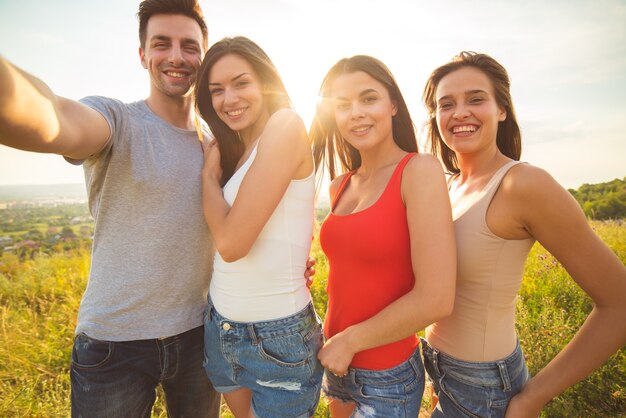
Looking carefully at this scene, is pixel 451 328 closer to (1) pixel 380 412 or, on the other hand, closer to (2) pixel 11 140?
(1) pixel 380 412

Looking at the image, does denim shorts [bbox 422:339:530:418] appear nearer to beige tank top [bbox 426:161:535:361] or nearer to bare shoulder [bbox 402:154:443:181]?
beige tank top [bbox 426:161:535:361]

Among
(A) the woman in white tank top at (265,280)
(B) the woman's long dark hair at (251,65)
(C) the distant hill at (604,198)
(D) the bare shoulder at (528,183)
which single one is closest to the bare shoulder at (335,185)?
(A) the woman in white tank top at (265,280)

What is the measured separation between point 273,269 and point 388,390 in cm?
77

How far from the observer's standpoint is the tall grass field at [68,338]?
292 centimetres

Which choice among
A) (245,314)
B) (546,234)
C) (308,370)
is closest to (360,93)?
(546,234)

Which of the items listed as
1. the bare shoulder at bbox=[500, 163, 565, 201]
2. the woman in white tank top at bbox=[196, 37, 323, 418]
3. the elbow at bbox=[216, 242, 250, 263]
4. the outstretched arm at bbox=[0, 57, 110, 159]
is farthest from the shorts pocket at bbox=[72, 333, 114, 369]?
the bare shoulder at bbox=[500, 163, 565, 201]

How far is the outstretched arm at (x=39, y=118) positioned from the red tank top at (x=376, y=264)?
121cm

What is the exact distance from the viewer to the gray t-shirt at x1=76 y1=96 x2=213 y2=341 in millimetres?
1738

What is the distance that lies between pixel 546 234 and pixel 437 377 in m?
0.91

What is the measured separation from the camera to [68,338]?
3.84 metres

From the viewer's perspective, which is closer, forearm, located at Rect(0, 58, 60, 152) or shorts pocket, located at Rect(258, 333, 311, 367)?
forearm, located at Rect(0, 58, 60, 152)

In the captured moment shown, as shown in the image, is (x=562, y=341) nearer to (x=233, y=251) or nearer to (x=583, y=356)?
(x=583, y=356)

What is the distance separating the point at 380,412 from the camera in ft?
5.08

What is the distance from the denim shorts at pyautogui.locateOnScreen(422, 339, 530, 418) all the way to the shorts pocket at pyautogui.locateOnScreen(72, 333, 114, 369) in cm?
170
